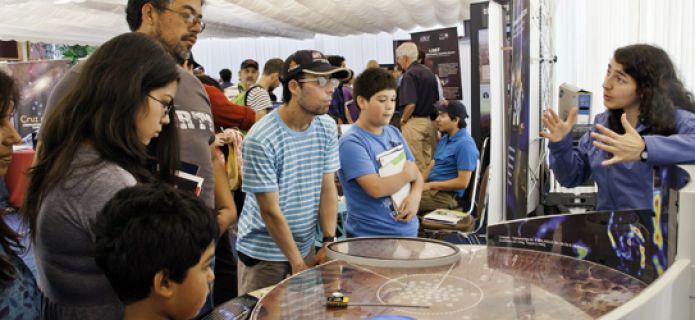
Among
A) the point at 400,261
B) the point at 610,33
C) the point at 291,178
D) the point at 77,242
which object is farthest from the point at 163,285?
the point at 610,33

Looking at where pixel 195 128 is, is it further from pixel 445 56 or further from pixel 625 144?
pixel 445 56

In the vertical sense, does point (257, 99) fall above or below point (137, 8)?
below

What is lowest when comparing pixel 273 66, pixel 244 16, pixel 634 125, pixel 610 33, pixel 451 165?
pixel 451 165

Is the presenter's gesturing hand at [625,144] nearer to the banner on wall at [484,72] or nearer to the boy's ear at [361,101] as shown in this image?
the boy's ear at [361,101]

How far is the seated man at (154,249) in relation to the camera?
1.07 m

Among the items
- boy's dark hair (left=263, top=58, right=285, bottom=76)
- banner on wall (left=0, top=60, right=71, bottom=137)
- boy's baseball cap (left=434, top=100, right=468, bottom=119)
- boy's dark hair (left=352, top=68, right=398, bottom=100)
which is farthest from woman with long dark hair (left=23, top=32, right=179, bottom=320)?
banner on wall (left=0, top=60, right=71, bottom=137)

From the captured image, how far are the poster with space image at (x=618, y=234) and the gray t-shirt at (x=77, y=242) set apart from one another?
1113 millimetres

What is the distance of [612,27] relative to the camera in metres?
5.48

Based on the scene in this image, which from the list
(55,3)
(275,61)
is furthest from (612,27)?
(55,3)

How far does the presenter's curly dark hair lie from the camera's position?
6.66ft

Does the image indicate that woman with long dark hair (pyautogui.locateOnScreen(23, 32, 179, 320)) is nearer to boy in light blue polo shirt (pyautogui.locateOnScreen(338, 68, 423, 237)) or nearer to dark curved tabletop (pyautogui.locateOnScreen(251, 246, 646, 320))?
dark curved tabletop (pyautogui.locateOnScreen(251, 246, 646, 320))

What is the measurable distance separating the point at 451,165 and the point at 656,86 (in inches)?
91.3

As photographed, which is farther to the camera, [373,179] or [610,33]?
[610,33]

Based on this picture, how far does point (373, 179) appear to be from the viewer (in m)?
2.48
